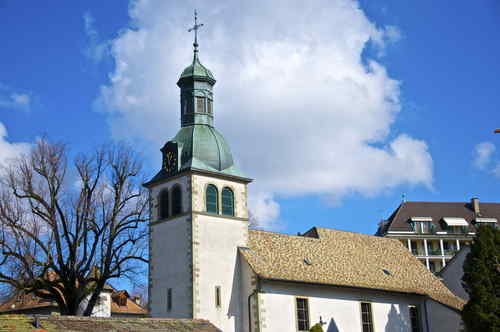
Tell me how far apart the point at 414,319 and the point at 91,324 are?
2228 cm

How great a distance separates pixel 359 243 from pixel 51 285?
19.5 metres

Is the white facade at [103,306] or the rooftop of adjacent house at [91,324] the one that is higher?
the white facade at [103,306]

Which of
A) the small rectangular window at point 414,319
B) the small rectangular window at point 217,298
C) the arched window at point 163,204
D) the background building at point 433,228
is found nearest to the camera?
the small rectangular window at point 217,298

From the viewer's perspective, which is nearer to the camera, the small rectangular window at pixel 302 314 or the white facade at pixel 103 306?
the small rectangular window at pixel 302 314

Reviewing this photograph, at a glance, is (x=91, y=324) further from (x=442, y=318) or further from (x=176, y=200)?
(x=442, y=318)

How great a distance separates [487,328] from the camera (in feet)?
108

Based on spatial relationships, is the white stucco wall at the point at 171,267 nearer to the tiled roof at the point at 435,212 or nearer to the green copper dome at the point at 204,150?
the green copper dome at the point at 204,150

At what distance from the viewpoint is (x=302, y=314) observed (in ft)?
115

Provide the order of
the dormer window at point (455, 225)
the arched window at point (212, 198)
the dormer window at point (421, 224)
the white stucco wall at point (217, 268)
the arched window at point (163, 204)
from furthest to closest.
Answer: the dormer window at point (455, 225)
the dormer window at point (421, 224)
the arched window at point (163, 204)
the arched window at point (212, 198)
the white stucco wall at point (217, 268)

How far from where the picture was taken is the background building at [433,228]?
73375mm

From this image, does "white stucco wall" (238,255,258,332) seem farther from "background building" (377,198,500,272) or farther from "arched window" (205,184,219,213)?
"background building" (377,198,500,272)

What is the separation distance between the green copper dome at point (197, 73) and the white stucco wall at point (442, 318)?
62.2ft

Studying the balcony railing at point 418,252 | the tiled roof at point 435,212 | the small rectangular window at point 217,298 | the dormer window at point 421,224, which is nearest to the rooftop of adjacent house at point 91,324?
the small rectangular window at point 217,298

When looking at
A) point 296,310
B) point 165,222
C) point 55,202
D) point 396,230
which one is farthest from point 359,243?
point 396,230
